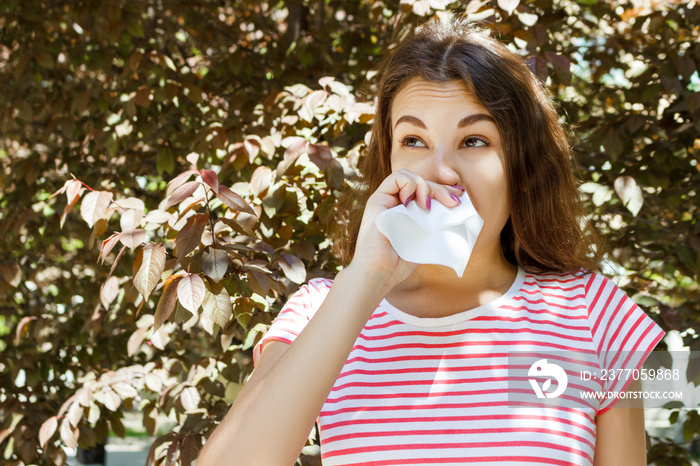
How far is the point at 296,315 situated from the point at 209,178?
45 cm

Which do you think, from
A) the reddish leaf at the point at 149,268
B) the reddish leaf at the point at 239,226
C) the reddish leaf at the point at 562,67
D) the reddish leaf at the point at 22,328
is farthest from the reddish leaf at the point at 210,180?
the reddish leaf at the point at 22,328

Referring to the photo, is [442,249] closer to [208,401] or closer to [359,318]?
[359,318]

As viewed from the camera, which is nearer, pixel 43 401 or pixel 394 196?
pixel 394 196

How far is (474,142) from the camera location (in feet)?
4.96

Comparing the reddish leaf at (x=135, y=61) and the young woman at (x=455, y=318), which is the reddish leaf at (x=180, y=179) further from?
the reddish leaf at (x=135, y=61)

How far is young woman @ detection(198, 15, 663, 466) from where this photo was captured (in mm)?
1280

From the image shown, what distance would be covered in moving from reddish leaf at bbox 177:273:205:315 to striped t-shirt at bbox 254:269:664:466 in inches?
9.3

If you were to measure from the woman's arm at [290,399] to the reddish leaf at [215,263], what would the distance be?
1.69 ft

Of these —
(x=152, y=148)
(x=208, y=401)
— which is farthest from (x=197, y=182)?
(x=152, y=148)

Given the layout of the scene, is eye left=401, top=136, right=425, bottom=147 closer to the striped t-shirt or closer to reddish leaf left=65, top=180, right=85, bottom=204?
the striped t-shirt

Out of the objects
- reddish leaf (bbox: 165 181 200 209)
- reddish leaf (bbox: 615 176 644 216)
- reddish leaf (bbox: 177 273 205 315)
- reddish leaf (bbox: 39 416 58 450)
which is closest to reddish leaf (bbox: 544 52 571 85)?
reddish leaf (bbox: 615 176 644 216)

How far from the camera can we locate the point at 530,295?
1.62 metres

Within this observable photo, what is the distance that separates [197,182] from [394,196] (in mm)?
626

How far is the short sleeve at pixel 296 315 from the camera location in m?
1.50
